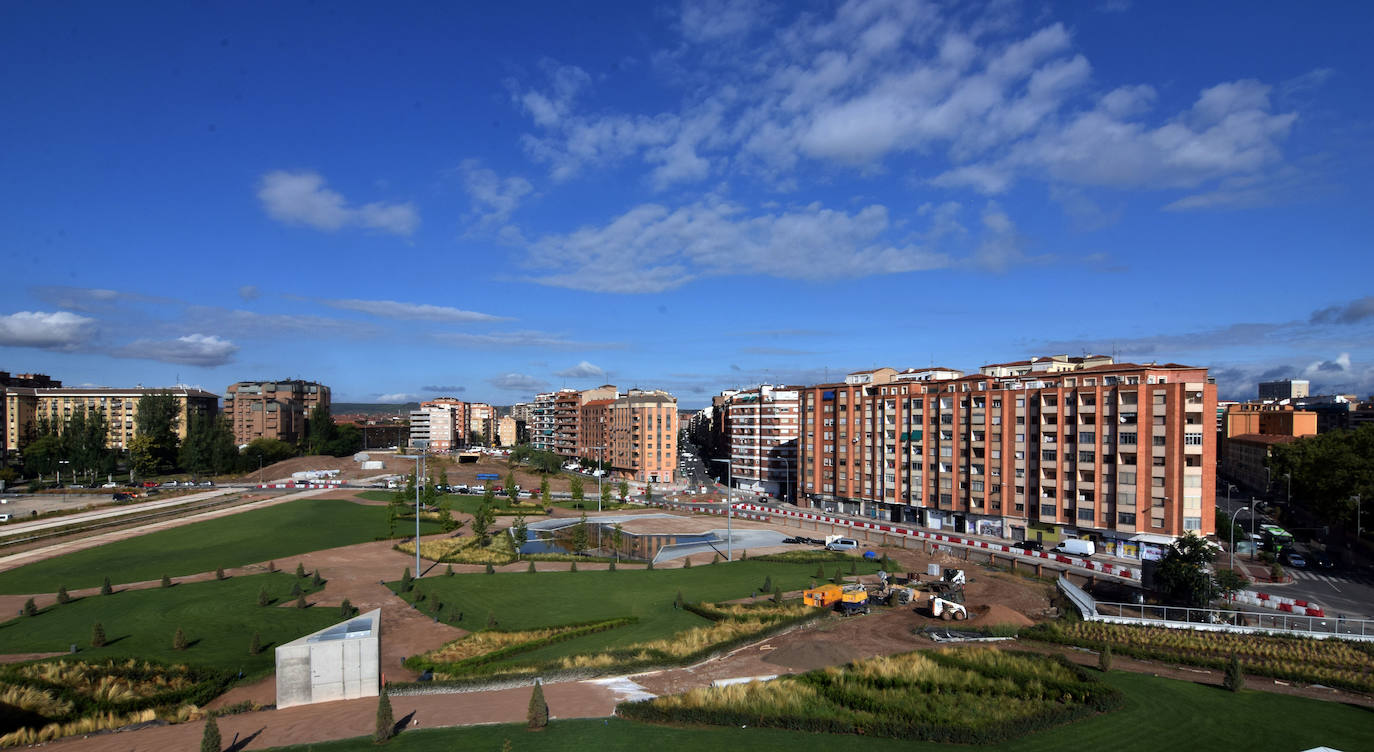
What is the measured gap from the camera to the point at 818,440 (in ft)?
284

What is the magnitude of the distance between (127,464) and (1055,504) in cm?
13652

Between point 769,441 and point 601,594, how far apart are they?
68.0 meters

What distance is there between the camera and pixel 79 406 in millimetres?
137000

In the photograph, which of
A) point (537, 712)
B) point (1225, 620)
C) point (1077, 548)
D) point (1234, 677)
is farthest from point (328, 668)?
point (1077, 548)

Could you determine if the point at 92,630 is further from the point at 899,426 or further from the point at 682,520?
the point at 899,426

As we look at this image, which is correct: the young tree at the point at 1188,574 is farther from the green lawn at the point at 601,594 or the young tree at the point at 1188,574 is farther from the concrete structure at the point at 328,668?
the concrete structure at the point at 328,668

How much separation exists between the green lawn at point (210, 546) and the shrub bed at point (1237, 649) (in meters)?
48.2

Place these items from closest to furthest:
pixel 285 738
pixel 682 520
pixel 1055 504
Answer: pixel 285 738 → pixel 1055 504 → pixel 682 520

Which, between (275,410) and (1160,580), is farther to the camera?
(275,410)

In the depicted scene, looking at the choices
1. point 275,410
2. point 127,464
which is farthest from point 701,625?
point 275,410

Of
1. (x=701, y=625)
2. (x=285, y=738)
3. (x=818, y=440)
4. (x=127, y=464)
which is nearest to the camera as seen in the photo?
(x=285, y=738)

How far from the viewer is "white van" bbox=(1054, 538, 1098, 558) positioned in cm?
5566

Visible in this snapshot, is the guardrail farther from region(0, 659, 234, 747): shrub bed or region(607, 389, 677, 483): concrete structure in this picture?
region(607, 389, 677, 483): concrete structure

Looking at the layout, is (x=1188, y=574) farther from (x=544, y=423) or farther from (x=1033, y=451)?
(x=544, y=423)
